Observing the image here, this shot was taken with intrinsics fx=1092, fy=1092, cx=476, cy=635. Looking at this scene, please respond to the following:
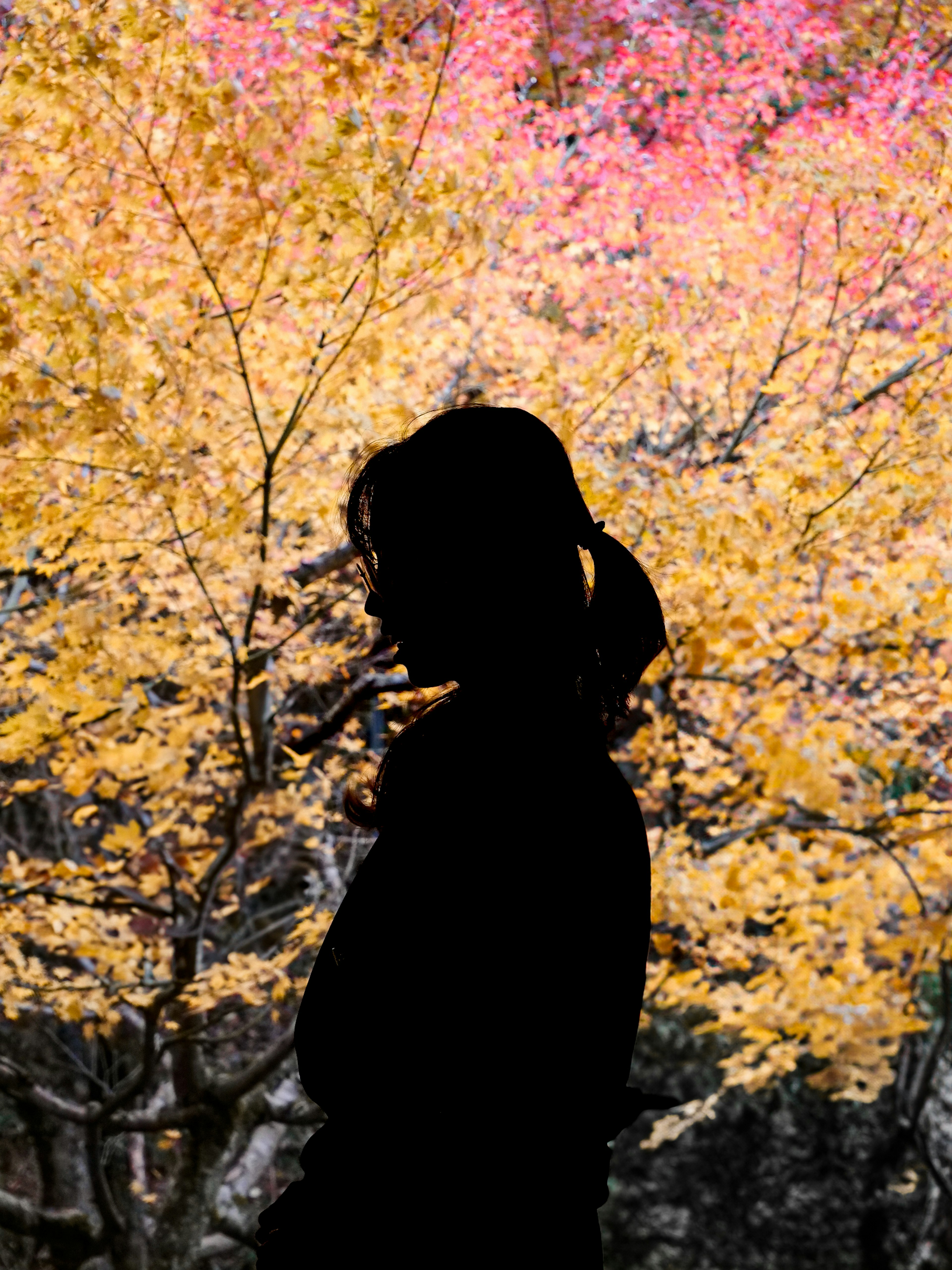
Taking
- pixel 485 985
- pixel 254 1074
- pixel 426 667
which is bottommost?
pixel 254 1074

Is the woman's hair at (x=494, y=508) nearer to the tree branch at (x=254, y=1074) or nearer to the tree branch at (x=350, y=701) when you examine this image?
the tree branch at (x=350, y=701)

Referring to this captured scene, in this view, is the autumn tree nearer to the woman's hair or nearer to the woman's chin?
the woman's hair

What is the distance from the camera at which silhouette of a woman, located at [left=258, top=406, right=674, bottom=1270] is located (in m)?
1.25

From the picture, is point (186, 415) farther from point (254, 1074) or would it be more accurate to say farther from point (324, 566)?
point (254, 1074)

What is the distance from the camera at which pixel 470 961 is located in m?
1.25

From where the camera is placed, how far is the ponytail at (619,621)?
151 centimetres

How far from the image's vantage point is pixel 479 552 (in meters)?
1.35

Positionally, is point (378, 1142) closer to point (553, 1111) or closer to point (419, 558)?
point (553, 1111)

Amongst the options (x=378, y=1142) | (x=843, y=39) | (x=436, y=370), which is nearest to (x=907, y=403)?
(x=436, y=370)

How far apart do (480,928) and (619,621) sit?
0.49 m

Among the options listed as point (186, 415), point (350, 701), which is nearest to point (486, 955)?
point (186, 415)

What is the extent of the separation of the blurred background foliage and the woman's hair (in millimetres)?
42

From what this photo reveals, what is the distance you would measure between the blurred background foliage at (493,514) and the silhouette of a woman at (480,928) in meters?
0.05

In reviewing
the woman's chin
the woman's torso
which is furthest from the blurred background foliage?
the woman's chin
